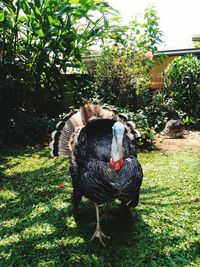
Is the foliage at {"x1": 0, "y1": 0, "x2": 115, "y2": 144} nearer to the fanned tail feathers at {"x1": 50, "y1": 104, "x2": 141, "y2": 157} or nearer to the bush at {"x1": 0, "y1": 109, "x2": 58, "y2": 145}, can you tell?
the bush at {"x1": 0, "y1": 109, "x2": 58, "y2": 145}

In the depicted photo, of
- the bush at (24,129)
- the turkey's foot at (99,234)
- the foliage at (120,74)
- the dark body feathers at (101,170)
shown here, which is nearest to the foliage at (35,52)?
the bush at (24,129)

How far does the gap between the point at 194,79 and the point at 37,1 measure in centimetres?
616

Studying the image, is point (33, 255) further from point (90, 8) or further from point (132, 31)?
point (132, 31)

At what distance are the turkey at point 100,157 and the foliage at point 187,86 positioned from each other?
699 centimetres

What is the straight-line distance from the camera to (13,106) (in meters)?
8.77

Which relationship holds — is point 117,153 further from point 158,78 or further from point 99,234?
point 158,78

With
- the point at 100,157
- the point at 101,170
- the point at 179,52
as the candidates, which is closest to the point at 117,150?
the point at 101,170

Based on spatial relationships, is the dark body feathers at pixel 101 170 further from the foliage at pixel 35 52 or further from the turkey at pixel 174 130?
the turkey at pixel 174 130

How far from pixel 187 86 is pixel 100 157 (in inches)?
326

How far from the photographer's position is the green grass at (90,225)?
116 inches

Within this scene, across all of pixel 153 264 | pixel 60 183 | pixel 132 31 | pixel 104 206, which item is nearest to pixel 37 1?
pixel 132 31

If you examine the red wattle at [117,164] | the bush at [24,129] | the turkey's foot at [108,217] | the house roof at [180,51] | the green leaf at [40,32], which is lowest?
the turkey's foot at [108,217]

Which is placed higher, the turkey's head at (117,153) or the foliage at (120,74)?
the foliage at (120,74)

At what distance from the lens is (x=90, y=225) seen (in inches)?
142
